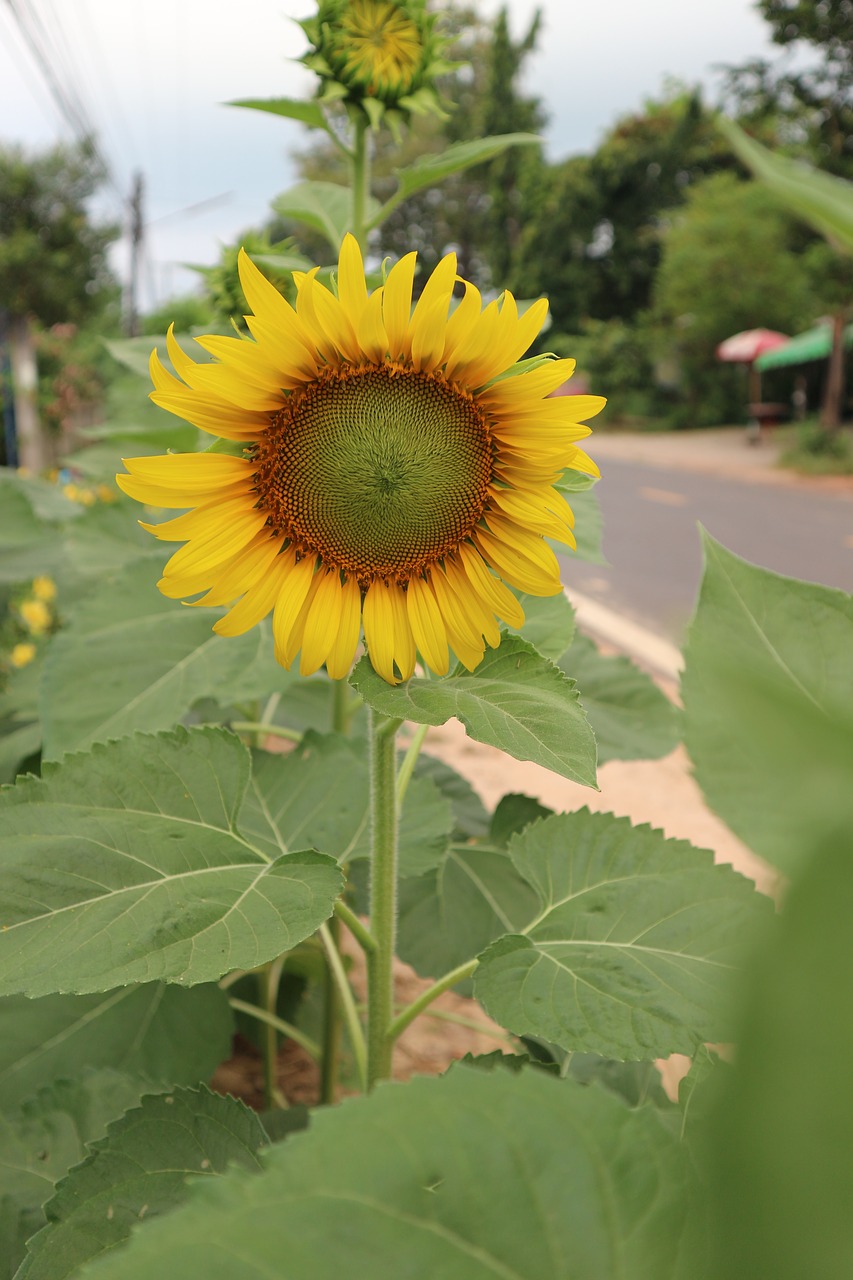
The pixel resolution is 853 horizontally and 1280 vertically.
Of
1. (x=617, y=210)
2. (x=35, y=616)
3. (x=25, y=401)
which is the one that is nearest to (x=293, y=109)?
(x=35, y=616)

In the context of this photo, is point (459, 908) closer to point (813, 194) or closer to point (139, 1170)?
point (139, 1170)

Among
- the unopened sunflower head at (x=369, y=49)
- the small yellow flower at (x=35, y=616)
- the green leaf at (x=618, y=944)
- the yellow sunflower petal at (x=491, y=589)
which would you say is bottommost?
the small yellow flower at (x=35, y=616)

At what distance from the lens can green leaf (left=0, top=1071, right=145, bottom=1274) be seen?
0.76 metres

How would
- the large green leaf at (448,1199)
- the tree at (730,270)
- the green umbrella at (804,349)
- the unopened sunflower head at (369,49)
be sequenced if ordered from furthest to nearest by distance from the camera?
the tree at (730,270) < the green umbrella at (804,349) < the unopened sunflower head at (369,49) < the large green leaf at (448,1199)

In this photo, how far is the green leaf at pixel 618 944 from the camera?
0.64m

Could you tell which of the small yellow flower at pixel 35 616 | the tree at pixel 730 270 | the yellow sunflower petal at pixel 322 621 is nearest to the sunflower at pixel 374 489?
the yellow sunflower petal at pixel 322 621

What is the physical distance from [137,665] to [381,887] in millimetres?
464

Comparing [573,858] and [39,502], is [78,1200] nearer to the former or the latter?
[573,858]

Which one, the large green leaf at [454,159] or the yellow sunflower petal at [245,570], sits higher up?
the large green leaf at [454,159]

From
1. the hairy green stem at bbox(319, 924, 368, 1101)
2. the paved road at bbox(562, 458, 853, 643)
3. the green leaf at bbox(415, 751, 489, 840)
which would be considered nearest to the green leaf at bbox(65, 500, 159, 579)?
the green leaf at bbox(415, 751, 489, 840)

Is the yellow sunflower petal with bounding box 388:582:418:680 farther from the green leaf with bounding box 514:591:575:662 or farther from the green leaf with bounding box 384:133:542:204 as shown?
the green leaf with bounding box 384:133:542:204

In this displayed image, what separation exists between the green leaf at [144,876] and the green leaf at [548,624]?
0.79ft

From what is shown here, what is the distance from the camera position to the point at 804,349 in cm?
1620

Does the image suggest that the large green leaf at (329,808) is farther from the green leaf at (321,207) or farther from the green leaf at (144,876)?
the green leaf at (321,207)
